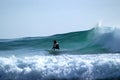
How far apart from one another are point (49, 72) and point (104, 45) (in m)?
9.53

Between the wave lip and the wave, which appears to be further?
the wave

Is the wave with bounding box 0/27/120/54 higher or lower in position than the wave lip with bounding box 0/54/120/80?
lower

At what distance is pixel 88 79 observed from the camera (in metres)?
8.84

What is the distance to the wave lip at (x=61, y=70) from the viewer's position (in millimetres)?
9102

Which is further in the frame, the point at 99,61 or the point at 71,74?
the point at 99,61

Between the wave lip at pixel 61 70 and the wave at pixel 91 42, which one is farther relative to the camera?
the wave at pixel 91 42

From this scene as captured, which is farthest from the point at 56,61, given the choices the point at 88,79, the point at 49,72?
the point at 88,79

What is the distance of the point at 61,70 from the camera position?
938cm

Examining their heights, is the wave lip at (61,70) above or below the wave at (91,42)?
above

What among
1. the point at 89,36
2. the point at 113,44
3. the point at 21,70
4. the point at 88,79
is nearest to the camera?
the point at 88,79

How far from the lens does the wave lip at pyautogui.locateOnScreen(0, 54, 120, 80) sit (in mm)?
9102

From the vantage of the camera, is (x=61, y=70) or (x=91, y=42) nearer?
(x=61, y=70)

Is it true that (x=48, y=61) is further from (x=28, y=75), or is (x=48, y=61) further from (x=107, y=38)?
(x=107, y=38)

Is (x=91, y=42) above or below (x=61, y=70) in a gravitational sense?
below
